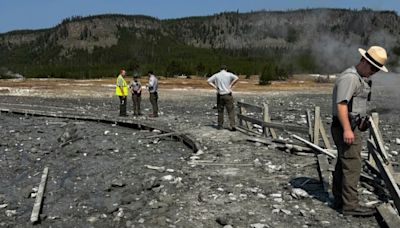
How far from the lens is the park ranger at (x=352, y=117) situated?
6168 mm

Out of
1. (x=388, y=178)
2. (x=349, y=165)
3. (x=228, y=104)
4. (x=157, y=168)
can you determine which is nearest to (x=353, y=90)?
(x=349, y=165)

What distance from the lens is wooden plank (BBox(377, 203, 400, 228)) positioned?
586 cm

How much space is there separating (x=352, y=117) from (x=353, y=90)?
13.5 inches

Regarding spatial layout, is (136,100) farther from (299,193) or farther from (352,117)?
(352,117)

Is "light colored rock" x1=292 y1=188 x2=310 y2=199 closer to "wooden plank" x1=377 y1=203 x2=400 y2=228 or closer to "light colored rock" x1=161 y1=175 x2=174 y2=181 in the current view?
"wooden plank" x1=377 y1=203 x2=400 y2=228

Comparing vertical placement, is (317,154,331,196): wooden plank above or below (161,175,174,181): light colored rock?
above

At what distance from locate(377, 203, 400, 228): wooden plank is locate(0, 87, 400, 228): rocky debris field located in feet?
0.48

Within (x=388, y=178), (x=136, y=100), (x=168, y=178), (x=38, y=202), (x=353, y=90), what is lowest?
(x=38, y=202)

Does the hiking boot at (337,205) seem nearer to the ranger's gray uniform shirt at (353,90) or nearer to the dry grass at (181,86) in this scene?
the ranger's gray uniform shirt at (353,90)

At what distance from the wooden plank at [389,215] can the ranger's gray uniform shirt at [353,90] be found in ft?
3.84

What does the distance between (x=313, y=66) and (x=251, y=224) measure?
55.7 feet

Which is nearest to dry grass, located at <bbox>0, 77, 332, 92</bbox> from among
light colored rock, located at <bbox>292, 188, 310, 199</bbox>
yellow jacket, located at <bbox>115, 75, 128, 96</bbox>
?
yellow jacket, located at <bbox>115, 75, 128, 96</bbox>

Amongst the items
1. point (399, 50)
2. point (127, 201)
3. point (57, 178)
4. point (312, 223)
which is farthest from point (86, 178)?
point (399, 50)

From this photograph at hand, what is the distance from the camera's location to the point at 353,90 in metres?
6.18
